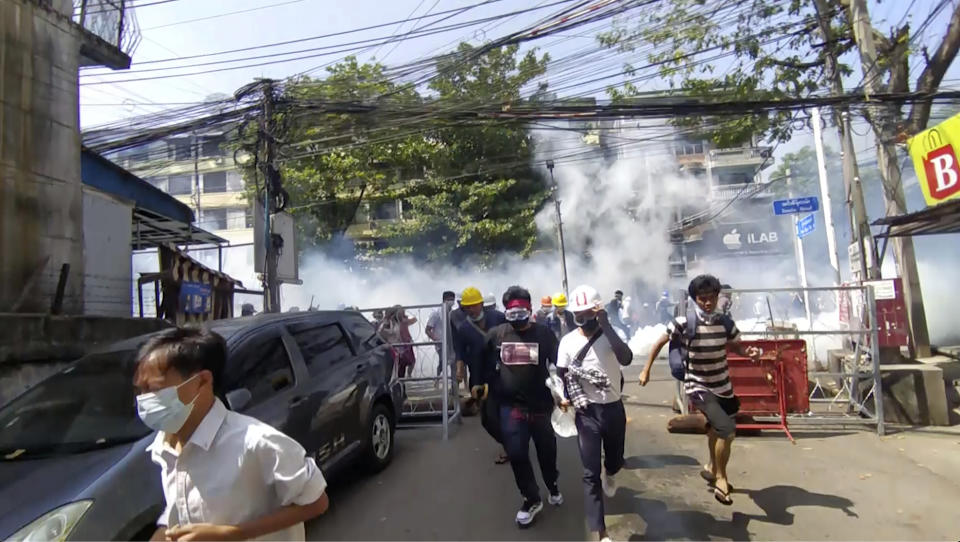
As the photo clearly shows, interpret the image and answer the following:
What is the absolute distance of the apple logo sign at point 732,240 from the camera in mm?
30594

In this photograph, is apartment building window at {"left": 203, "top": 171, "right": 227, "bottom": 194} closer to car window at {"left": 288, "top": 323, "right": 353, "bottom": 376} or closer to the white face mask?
car window at {"left": 288, "top": 323, "right": 353, "bottom": 376}

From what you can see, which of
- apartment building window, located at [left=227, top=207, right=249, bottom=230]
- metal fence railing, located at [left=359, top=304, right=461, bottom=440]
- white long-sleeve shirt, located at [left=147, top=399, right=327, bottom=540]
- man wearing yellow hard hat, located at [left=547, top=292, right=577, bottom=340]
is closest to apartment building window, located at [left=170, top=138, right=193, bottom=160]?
metal fence railing, located at [left=359, top=304, right=461, bottom=440]

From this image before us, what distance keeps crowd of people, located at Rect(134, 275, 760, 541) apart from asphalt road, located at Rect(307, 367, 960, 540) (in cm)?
25

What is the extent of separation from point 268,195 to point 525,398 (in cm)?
701

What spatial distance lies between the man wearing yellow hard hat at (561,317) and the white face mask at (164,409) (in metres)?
3.45

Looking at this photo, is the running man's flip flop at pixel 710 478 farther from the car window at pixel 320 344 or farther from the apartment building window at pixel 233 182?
the apartment building window at pixel 233 182

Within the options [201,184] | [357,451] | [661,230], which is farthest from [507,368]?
[201,184]

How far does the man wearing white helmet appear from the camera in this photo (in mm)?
3613

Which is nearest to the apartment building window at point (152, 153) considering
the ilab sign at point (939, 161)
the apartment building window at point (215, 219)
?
the apartment building window at point (215, 219)

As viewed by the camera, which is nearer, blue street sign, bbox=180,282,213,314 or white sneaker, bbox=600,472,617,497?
white sneaker, bbox=600,472,617,497

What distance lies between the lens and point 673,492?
4.32 m

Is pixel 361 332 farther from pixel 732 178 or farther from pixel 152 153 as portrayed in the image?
pixel 732 178

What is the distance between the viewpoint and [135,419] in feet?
10.1

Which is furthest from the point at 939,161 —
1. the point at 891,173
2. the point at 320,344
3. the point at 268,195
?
the point at 268,195
